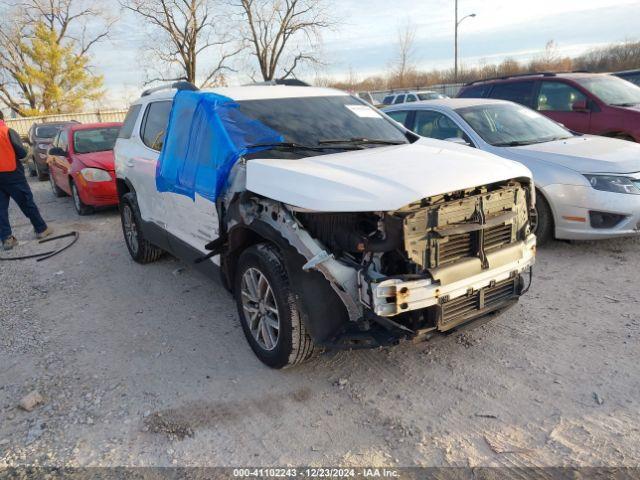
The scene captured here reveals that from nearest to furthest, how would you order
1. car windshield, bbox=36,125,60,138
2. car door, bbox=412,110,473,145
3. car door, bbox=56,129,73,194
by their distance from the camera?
car door, bbox=412,110,473,145
car door, bbox=56,129,73,194
car windshield, bbox=36,125,60,138

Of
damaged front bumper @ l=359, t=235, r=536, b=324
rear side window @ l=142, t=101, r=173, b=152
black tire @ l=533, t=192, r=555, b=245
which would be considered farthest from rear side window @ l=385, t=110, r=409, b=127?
damaged front bumper @ l=359, t=235, r=536, b=324

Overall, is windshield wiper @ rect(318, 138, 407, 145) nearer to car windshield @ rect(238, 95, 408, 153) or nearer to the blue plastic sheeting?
car windshield @ rect(238, 95, 408, 153)

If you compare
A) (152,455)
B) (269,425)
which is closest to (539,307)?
(269,425)

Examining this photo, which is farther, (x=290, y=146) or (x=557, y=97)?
(x=557, y=97)

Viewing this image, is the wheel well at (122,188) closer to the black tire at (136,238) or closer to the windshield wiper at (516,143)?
the black tire at (136,238)

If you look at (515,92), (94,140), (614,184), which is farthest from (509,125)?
(94,140)

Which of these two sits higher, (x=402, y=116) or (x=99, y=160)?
(x=402, y=116)

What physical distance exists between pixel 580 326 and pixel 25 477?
376 centimetres

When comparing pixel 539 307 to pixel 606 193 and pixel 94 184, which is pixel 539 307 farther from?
pixel 94 184

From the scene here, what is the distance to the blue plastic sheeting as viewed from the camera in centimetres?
365

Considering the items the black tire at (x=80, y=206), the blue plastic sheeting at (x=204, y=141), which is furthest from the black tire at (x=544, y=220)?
the black tire at (x=80, y=206)

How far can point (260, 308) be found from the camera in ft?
11.4

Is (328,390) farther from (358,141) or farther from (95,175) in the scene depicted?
(95,175)

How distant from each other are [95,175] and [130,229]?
3.03m
